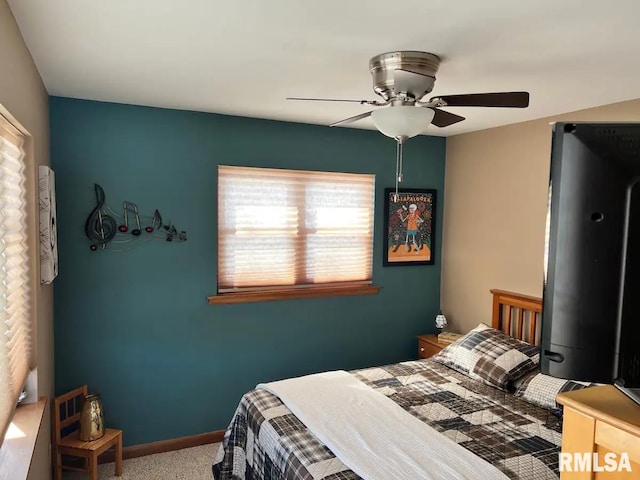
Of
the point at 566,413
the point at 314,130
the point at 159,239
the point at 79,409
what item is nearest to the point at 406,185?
the point at 314,130

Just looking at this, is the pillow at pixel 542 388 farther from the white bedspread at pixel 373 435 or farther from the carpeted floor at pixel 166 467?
the carpeted floor at pixel 166 467

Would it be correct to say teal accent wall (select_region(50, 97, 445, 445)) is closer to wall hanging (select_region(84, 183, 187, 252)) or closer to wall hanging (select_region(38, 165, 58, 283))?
wall hanging (select_region(84, 183, 187, 252))

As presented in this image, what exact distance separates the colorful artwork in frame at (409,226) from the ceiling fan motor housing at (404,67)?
195cm

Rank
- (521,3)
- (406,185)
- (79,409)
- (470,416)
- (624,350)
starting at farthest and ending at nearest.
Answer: (406,185)
(79,409)
(470,416)
(521,3)
(624,350)

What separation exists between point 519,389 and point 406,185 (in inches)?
75.3

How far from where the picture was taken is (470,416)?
8.70 feet

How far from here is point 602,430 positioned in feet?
2.67

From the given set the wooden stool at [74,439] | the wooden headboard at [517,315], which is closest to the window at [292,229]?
the wooden headboard at [517,315]

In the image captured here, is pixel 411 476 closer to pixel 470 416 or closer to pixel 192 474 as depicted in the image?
pixel 470 416

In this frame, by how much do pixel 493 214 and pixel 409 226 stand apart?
70cm

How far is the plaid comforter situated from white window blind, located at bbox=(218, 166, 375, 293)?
38.1 inches

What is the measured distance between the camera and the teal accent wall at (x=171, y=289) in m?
3.16

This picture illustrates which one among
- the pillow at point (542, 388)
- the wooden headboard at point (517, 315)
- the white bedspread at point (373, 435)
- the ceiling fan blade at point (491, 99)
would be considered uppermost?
the ceiling fan blade at point (491, 99)

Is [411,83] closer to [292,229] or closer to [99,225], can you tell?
[292,229]
